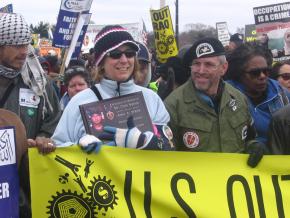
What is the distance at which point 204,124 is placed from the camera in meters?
4.04

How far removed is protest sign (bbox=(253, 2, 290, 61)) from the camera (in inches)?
412

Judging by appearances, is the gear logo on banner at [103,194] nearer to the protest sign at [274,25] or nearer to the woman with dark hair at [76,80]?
the woman with dark hair at [76,80]

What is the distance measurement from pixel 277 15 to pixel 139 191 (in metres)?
8.81

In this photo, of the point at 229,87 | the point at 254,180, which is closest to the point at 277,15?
the point at 229,87

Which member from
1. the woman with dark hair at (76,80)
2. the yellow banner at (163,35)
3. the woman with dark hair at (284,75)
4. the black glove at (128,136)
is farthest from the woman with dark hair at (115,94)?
the yellow banner at (163,35)

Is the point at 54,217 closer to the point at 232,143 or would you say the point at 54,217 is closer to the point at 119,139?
the point at 119,139

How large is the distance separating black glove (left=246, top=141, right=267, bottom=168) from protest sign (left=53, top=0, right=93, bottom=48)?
557cm

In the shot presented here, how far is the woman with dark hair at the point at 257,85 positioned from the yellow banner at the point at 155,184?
0.91 metres

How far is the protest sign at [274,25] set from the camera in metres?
10.5

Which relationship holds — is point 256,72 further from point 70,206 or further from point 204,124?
point 70,206

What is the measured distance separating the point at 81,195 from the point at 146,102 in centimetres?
71

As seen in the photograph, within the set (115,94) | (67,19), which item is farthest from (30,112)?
(67,19)

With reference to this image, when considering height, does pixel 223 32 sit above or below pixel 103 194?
above

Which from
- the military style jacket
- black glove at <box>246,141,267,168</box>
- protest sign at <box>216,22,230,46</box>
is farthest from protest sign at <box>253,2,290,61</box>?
black glove at <box>246,141,267,168</box>
